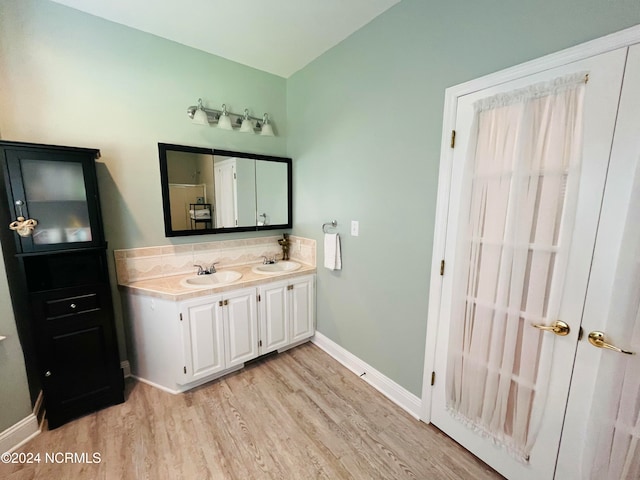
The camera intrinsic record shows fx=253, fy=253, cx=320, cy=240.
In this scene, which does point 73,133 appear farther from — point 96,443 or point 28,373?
point 96,443

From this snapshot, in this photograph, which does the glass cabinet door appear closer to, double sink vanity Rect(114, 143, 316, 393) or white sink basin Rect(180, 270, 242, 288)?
double sink vanity Rect(114, 143, 316, 393)

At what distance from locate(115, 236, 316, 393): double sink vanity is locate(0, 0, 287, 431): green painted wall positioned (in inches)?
6.6

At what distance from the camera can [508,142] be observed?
4.12ft

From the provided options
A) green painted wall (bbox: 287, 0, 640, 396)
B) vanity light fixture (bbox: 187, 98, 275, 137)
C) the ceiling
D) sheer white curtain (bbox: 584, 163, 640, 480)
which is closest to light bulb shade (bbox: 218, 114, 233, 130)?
vanity light fixture (bbox: 187, 98, 275, 137)

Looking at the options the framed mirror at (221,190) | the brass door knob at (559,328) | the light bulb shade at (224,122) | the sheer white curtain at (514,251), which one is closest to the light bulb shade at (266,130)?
the framed mirror at (221,190)

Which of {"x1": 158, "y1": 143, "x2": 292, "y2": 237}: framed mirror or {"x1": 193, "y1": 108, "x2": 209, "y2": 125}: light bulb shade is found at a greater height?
{"x1": 193, "y1": 108, "x2": 209, "y2": 125}: light bulb shade

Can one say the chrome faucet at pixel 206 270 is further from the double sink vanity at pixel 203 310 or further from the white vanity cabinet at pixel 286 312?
the white vanity cabinet at pixel 286 312

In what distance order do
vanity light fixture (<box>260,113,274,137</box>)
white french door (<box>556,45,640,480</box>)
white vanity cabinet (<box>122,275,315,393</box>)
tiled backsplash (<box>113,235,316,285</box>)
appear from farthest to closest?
vanity light fixture (<box>260,113,274,137</box>) < tiled backsplash (<box>113,235,316,285</box>) < white vanity cabinet (<box>122,275,315,393</box>) < white french door (<box>556,45,640,480</box>)

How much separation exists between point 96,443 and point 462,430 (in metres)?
2.29

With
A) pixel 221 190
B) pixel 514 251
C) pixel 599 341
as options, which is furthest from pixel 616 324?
pixel 221 190

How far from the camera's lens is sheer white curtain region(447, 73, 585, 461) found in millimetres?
1121

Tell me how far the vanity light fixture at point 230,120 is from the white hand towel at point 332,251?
1.30 m

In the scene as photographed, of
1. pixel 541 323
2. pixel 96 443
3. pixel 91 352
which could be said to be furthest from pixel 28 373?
pixel 541 323

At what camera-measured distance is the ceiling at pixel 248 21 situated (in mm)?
1720
